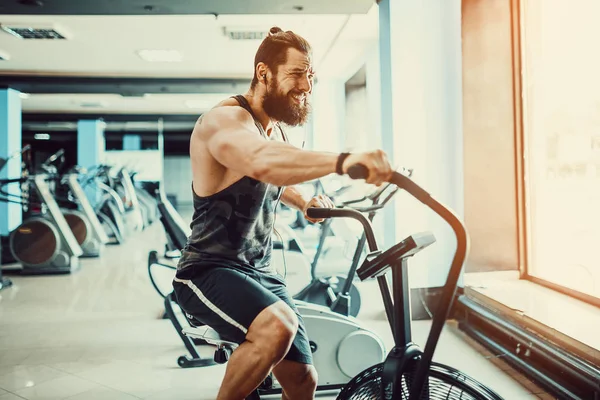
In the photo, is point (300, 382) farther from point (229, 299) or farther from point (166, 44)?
point (166, 44)

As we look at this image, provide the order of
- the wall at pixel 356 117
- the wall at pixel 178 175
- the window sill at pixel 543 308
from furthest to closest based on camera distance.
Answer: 1. the wall at pixel 178 175
2. the wall at pixel 356 117
3. the window sill at pixel 543 308

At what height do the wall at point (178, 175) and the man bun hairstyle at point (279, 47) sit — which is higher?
the wall at point (178, 175)

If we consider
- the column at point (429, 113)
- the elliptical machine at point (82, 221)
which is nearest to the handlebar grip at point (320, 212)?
the column at point (429, 113)

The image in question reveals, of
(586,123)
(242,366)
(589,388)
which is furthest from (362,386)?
(586,123)

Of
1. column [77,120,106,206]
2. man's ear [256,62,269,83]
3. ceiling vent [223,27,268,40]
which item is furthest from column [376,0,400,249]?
column [77,120,106,206]

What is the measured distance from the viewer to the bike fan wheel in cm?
137

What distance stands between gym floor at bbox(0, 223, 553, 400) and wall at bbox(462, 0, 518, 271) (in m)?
0.72

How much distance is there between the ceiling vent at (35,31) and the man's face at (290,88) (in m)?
5.38

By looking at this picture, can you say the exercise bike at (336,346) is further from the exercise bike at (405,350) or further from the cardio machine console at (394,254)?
the cardio machine console at (394,254)

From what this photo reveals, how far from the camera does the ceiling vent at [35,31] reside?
602 cm

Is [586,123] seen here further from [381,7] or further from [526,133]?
[381,7]

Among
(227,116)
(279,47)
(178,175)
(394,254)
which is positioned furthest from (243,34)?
(178,175)

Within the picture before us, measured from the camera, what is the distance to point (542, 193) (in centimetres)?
377

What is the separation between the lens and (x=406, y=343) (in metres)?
1.38
